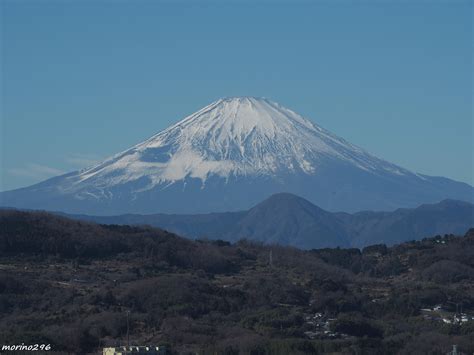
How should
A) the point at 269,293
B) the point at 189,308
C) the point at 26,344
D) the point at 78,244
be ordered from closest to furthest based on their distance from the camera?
the point at 26,344, the point at 189,308, the point at 269,293, the point at 78,244

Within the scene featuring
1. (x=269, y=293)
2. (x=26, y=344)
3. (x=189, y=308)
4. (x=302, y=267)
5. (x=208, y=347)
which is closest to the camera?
(x=26, y=344)

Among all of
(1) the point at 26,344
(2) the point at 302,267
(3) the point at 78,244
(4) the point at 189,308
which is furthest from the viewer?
(2) the point at 302,267

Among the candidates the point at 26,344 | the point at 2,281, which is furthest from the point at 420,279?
the point at 26,344

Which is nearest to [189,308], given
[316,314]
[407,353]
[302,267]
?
[316,314]

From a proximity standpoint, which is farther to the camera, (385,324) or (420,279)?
(420,279)

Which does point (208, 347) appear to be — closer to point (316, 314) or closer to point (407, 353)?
point (407, 353)

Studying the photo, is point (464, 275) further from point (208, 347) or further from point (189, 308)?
point (208, 347)
